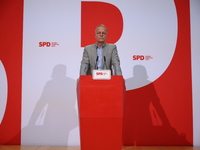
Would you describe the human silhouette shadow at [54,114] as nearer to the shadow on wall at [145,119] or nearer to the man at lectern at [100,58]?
the shadow on wall at [145,119]

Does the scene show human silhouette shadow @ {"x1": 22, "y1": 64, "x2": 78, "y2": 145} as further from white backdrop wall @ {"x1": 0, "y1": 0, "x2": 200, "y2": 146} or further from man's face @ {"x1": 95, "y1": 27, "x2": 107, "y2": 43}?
man's face @ {"x1": 95, "y1": 27, "x2": 107, "y2": 43}

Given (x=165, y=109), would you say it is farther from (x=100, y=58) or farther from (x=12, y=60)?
(x=12, y=60)

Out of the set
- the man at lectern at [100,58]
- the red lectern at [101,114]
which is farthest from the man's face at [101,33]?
the red lectern at [101,114]

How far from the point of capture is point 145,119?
3961 mm

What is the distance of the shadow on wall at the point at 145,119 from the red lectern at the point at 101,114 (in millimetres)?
1834

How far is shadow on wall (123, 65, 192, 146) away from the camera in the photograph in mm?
3949

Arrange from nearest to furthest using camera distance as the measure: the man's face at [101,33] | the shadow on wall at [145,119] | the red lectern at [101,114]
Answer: the red lectern at [101,114], the man's face at [101,33], the shadow on wall at [145,119]

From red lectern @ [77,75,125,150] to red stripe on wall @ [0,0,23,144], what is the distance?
2.22 metres

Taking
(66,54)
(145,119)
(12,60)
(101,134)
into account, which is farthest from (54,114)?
(101,134)

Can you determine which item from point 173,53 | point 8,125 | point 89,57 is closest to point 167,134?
point 173,53

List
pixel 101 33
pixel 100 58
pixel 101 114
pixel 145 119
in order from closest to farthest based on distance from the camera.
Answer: pixel 101 114 < pixel 101 33 < pixel 100 58 < pixel 145 119

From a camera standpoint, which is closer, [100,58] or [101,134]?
[101,134]

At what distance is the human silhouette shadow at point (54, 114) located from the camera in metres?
3.96

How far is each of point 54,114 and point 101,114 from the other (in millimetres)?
2007
